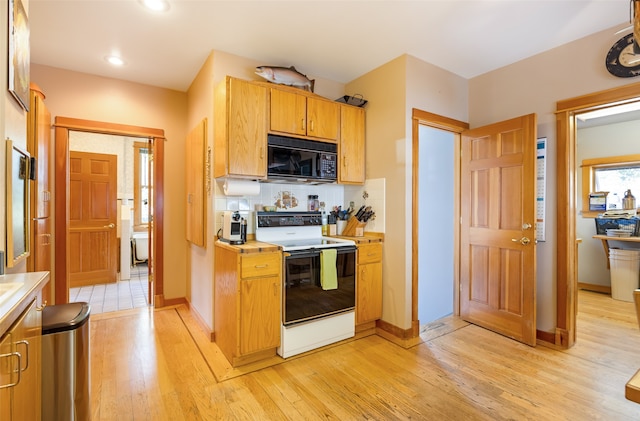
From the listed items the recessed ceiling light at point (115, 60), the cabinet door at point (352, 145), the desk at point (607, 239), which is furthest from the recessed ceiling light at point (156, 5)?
the desk at point (607, 239)

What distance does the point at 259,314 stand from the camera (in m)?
2.39

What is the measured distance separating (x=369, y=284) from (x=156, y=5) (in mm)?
2804

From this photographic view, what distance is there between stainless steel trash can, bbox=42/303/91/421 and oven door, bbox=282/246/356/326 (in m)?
1.29

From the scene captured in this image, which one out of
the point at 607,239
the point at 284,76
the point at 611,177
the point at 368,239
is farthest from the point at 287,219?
the point at 611,177

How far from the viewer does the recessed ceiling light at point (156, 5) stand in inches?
84.0

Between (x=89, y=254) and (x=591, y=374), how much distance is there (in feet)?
20.0

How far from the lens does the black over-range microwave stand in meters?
2.76

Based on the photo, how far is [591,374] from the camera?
2285 mm

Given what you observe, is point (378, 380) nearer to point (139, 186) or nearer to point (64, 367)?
point (64, 367)

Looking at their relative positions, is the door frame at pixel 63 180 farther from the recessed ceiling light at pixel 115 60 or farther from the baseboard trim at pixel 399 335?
the baseboard trim at pixel 399 335

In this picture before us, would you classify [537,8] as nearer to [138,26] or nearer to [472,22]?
[472,22]

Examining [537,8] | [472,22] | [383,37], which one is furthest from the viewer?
[383,37]

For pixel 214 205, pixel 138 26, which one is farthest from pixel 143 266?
pixel 138 26

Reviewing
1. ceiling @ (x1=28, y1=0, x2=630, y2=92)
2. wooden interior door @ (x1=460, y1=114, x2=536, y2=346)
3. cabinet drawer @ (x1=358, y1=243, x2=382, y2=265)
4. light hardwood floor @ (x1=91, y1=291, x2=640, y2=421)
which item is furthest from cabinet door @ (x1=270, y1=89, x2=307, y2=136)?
light hardwood floor @ (x1=91, y1=291, x2=640, y2=421)
